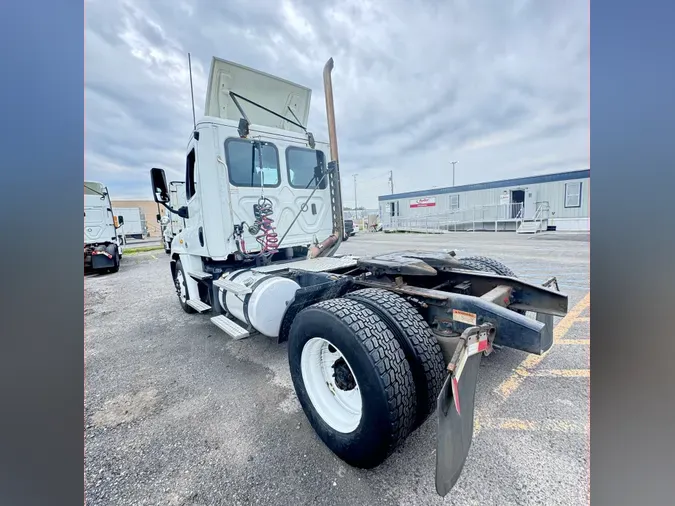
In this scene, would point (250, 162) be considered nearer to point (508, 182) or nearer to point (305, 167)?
point (305, 167)

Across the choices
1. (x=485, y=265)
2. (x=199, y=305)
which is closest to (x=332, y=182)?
(x=485, y=265)

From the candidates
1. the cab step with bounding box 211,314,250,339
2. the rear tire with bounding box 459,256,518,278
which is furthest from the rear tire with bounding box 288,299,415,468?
the rear tire with bounding box 459,256,518,278

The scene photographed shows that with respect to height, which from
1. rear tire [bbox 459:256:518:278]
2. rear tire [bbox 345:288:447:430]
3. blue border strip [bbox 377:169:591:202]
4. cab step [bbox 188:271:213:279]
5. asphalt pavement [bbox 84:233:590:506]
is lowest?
asphalt pavement [bbox 84:233:590:506]

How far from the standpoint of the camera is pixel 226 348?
12.9 feet

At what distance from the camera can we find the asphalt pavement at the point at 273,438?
1754 mm

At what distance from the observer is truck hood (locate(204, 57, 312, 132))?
161 inches

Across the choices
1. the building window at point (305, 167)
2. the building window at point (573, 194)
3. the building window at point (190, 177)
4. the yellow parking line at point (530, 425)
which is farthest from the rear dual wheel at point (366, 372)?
the building window at point (573, 194)

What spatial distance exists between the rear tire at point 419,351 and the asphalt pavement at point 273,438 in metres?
0.45

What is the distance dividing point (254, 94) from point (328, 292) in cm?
330

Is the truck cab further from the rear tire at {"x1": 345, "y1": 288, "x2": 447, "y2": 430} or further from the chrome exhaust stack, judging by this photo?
the rear tire at {"x1": 345, "y1": 288, "x2": 447, "y2": 430}

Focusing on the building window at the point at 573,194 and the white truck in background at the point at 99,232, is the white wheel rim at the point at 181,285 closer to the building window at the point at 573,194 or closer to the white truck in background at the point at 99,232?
the white truck in background at the point at 99,232

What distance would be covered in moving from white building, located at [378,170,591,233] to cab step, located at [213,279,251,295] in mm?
22492

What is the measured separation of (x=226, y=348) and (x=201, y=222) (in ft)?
5.58
